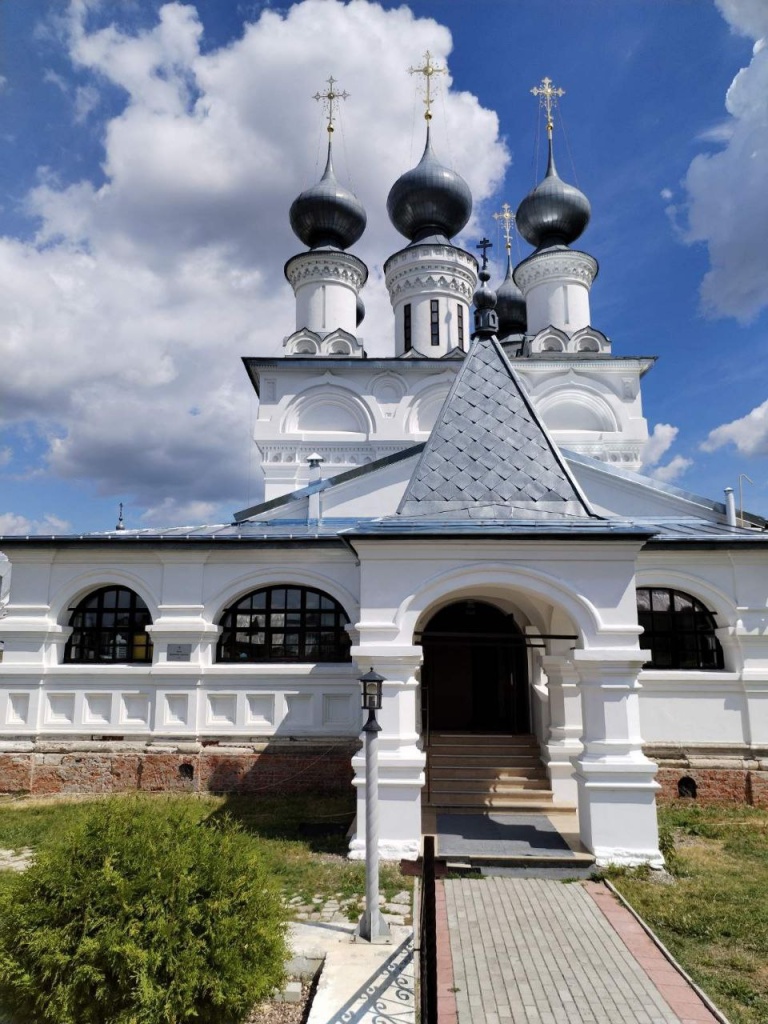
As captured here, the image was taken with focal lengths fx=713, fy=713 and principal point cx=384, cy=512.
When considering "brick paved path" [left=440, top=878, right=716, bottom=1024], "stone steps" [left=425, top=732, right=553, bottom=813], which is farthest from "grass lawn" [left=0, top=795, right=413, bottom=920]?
"stone steps" [left=425, top=732, right=553, bottom=813]

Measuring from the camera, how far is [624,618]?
23.7 feet

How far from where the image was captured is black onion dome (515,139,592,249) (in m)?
21.6

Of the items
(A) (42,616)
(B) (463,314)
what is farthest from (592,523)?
(B) (463,314)

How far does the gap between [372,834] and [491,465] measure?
4.22m

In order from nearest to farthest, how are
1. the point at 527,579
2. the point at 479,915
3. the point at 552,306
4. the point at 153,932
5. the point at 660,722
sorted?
the point at 153,932 → the point at 479,915 → the point at 527,579 → the point at 660,722 → the point at 552,306

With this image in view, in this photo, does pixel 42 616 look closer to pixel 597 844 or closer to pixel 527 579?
pixel 527 579

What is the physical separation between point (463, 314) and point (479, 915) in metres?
18.8

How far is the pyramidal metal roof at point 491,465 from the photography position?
7.77 metres

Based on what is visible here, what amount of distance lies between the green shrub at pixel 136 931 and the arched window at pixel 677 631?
7.09 meters

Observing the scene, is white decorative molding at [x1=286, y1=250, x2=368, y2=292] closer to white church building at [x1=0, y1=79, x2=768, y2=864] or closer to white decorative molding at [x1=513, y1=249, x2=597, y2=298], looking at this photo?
white decorative molding at [x1=513, y1=249, x2=597, y2=298]

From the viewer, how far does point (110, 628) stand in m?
10.3

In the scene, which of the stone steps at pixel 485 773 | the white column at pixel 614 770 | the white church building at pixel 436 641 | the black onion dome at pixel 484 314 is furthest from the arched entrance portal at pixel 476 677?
the black onion dome at pixel 484 314

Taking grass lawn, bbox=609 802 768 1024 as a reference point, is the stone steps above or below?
above

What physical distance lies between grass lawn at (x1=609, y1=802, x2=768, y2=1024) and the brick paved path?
221mm
